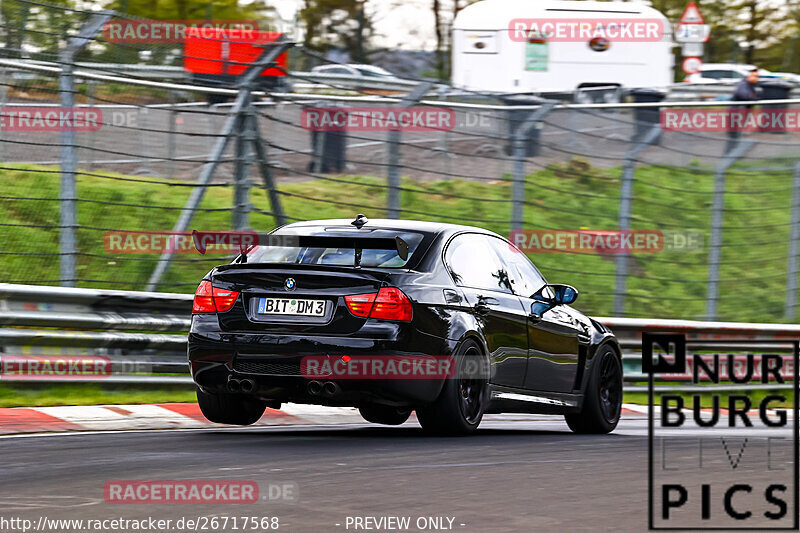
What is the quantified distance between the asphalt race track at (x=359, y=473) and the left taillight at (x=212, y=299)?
0.79m

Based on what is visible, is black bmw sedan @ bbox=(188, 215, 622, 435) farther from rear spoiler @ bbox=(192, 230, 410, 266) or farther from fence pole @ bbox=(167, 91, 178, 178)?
fence pole @ bbox=(167, 91, 178, 178)

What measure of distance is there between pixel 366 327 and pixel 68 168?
404cm

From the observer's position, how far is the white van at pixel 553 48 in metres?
29.1

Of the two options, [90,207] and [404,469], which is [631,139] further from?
[404,469]

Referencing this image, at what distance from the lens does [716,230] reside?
15641 mm

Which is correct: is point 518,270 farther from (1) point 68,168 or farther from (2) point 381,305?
(1) point 68,168

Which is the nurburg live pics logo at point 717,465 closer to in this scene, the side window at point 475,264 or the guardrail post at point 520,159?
the side window at point 475,264

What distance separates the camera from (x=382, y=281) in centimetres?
877

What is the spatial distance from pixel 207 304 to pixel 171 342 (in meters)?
2.72

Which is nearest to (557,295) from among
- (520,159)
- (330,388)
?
(330,388)

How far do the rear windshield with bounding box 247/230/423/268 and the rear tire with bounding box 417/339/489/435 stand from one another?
0.70 meters

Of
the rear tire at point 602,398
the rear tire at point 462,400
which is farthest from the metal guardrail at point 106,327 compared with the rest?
the rear tire at point 462,400

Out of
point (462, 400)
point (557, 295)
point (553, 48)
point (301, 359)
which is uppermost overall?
point (553, 48)

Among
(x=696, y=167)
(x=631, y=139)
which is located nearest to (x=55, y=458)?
(x=631, y=139)
